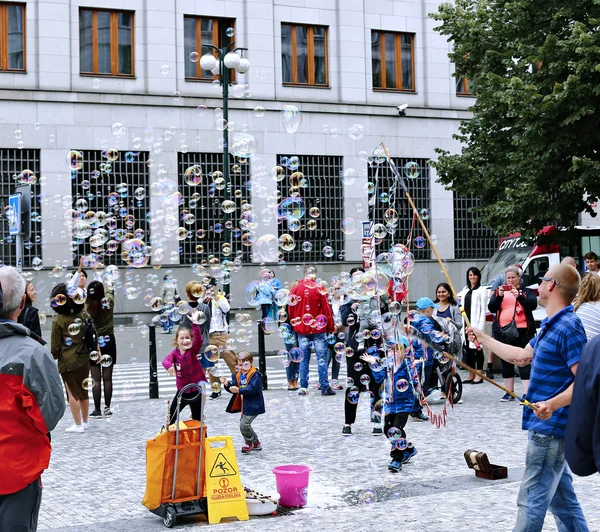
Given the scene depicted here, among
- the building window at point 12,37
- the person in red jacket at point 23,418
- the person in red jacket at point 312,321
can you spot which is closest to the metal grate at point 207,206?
the building window at point 12,37

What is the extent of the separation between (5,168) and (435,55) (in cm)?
1385

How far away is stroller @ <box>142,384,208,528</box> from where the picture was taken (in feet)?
20.7

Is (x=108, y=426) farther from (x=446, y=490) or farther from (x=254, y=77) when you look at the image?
(x=254, y=77)

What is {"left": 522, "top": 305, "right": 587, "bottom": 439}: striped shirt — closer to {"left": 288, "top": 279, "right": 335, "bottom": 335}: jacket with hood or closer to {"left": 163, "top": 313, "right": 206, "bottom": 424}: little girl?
{"left": 163, "top": 313, "right": 206, "bottom": 424}: little girl

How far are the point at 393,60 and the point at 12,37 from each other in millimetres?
11587

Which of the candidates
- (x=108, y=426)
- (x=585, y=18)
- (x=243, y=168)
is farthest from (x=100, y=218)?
(x=243, y=168)

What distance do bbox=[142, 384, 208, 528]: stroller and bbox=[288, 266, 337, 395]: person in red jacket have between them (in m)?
5.54

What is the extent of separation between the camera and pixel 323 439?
30.5 ft

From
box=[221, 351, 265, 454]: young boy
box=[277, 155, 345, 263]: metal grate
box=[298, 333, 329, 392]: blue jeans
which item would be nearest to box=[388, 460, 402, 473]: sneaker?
box=[221, 351, 265, 454]: young boy

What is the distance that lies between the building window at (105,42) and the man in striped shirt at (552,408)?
22005 millimetres

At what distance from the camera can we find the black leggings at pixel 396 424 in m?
7.72

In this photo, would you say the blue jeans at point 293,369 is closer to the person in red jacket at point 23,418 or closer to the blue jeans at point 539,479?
the blue jeans at point 539,479

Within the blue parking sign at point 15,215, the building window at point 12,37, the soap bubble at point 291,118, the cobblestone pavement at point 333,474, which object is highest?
the building window at point 12,37

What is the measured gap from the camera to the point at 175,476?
6398mm
